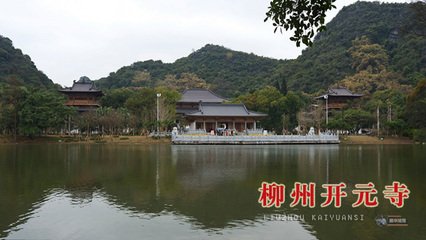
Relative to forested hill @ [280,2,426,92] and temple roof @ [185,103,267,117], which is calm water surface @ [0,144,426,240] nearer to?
temple roof @ [185,103,267,117]

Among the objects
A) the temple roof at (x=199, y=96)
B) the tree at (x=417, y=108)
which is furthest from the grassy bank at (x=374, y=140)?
the temple roof at (x=199, y=96)

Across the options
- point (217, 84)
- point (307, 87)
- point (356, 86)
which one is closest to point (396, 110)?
point (356, 86)

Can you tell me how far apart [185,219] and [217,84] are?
317ft

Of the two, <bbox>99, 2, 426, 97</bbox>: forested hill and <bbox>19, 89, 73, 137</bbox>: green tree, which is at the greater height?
<bbox>99, 2, 426, 97</bbox>: forested hill

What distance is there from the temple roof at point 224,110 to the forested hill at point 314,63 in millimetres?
25947

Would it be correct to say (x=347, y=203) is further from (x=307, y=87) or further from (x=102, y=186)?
(x=307, y=87)

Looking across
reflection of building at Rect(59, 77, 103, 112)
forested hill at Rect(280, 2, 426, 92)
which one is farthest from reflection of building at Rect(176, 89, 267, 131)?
forested hill at Rect(280, 2, 426, 92)

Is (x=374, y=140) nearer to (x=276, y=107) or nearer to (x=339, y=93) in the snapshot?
(x=276, y=107)

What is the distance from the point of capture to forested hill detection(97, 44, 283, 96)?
4154 inches

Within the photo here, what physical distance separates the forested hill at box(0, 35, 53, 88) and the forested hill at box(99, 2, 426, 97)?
25569 millimetres

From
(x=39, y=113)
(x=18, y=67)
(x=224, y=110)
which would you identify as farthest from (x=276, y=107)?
(x=18, y=67)

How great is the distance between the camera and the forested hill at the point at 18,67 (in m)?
74.6

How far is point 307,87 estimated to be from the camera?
91625 millimetres

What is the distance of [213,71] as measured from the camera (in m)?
116
